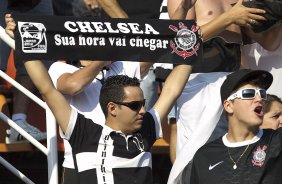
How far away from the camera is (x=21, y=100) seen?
7035mm

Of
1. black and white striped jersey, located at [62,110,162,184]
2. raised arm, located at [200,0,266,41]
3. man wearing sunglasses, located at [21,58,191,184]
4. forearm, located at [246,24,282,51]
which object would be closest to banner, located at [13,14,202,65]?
man wearing sunglasses, located at [21,58,191,184]

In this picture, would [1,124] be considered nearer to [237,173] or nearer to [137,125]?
[137,125]

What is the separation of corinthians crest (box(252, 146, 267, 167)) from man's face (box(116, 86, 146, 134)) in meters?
0.77

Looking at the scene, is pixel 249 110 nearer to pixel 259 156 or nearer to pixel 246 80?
pixel 246 80

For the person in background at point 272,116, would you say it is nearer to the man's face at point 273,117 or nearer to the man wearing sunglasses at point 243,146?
the man's face at point 273,117

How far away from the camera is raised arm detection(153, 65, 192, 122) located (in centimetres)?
570

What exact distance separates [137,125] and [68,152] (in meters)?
0.60

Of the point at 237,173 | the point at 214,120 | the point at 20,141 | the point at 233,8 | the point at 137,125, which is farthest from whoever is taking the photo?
the point at 20,141

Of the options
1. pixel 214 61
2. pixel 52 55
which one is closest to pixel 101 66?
pixel 52 55

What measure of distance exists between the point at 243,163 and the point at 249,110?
0.34 m

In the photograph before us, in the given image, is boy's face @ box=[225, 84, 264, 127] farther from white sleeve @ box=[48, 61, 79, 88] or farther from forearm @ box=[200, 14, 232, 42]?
white sleeve @ box=[48, 61, 79, 88]

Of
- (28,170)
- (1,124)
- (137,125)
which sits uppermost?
(137,125)

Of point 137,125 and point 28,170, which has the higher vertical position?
point 137,125

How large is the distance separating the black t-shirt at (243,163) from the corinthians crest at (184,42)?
71 centimetres
